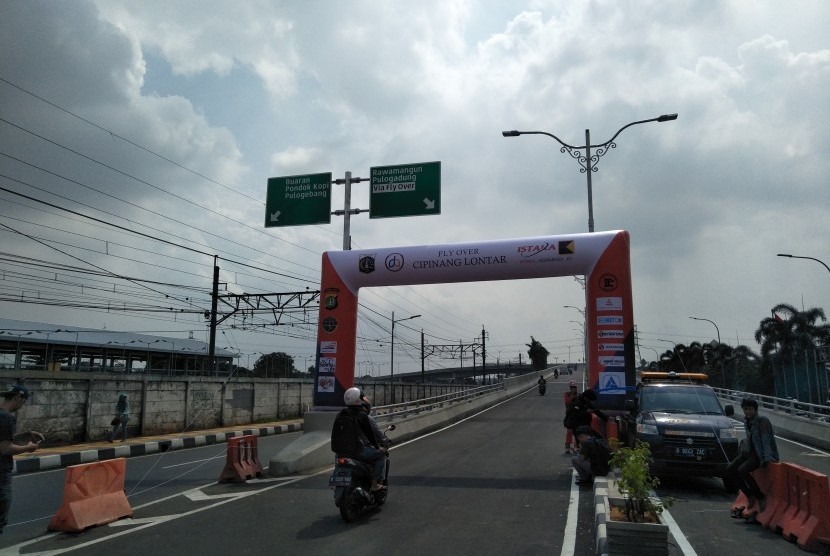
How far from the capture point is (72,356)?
47.4 meters

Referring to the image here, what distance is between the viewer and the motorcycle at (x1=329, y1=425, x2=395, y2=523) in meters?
7.67

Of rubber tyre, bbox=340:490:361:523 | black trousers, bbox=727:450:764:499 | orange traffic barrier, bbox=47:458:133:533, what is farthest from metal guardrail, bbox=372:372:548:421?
black trousers, bbox=727:450:764:499

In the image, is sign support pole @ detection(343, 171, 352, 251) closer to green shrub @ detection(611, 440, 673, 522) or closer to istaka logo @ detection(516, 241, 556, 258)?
istaka logo @ detection(516, 241, 556, 258)

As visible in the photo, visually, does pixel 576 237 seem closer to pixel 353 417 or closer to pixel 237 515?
pixel 353 417

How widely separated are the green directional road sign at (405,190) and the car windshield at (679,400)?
7.03 meters

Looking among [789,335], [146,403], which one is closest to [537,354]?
[789,335]

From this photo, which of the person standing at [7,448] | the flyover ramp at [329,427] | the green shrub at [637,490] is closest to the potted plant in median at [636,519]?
the green shrub at [637,490]

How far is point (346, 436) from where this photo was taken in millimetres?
8078

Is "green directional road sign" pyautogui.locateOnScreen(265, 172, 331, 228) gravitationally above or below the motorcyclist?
above

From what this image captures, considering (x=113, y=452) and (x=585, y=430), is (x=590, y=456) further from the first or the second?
(x=113, y=452)

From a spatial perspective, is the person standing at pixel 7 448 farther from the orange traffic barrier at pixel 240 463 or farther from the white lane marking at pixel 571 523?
the white lane marking at pixel 571 523

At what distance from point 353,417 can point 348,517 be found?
1.33 m

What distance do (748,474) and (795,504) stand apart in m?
0.85

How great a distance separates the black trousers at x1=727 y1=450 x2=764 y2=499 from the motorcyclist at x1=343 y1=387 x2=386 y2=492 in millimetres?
4965
